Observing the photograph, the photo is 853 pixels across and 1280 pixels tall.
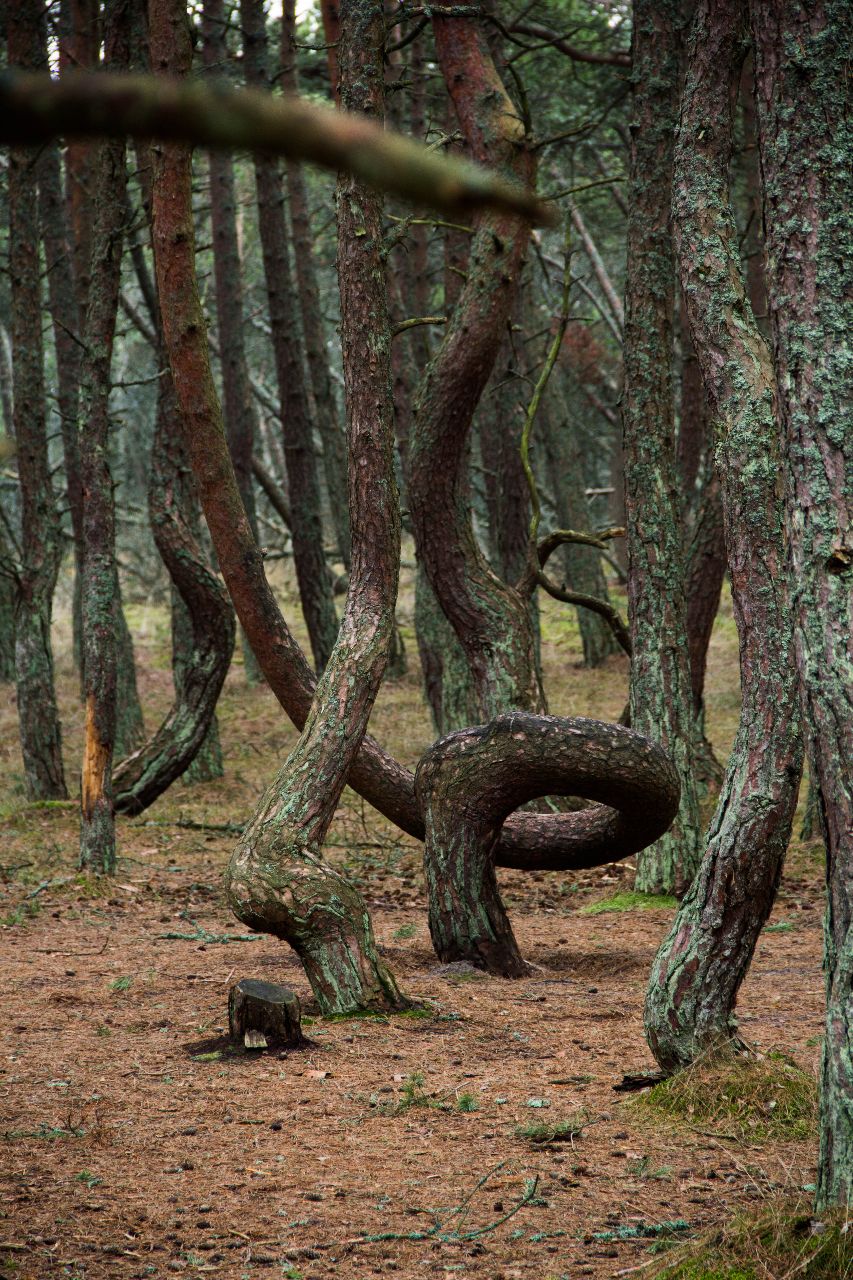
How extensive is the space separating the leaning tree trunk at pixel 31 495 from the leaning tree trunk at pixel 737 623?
9.10 metres

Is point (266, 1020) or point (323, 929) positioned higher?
point (323, 929)

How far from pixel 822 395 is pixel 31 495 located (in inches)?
439

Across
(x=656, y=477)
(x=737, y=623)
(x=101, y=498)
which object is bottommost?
(x=737, y=623)

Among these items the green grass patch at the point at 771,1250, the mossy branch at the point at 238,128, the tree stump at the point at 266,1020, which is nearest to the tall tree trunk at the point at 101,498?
the tree stump at the point at 266,1020

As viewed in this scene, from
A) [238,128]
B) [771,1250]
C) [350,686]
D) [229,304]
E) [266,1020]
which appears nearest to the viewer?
[238,128]

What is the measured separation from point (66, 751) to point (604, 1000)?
11.8 metres

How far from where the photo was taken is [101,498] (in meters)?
9.88

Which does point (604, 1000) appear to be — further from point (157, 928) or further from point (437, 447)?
point (437, 447)

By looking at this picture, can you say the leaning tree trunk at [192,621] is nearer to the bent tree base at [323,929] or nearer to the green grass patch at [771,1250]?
the bent tree base at [323,929]

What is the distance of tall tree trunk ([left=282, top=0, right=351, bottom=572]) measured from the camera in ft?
54.4

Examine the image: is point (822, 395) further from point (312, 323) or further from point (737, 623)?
point (312, 323)

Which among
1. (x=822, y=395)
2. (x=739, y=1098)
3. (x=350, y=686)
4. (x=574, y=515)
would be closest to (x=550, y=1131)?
(x=739, y=1098)

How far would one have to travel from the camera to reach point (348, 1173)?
398cm

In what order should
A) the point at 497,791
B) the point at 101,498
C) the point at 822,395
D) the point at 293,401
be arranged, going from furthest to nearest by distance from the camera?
the point at 293,401
the point at 101,498
the point at 497,791
the point at 822,395
